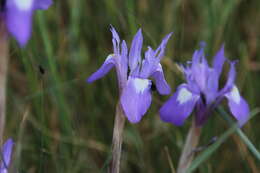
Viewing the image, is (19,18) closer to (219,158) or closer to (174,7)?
(219,158)

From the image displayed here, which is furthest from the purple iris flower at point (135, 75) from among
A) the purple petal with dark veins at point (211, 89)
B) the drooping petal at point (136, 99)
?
the purple petal with dark veins at point (211, 89)

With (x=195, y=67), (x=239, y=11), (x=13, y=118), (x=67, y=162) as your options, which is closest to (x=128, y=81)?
(x=195, y=67)

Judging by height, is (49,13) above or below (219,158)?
above

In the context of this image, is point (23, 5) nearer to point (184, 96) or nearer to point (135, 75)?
point (135, 75)

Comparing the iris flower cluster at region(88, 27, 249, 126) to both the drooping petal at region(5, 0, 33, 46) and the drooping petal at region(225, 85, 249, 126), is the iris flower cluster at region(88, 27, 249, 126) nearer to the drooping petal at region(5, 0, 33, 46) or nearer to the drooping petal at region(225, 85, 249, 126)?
the drooping petal at region(225, 85, 249, 126)

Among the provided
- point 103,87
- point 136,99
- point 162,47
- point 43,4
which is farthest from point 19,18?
point 103,87

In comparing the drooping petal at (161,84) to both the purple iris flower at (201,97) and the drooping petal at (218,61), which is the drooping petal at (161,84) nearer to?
the purple iris flower at (201,97)

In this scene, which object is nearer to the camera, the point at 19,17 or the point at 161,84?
the point at 19,17
